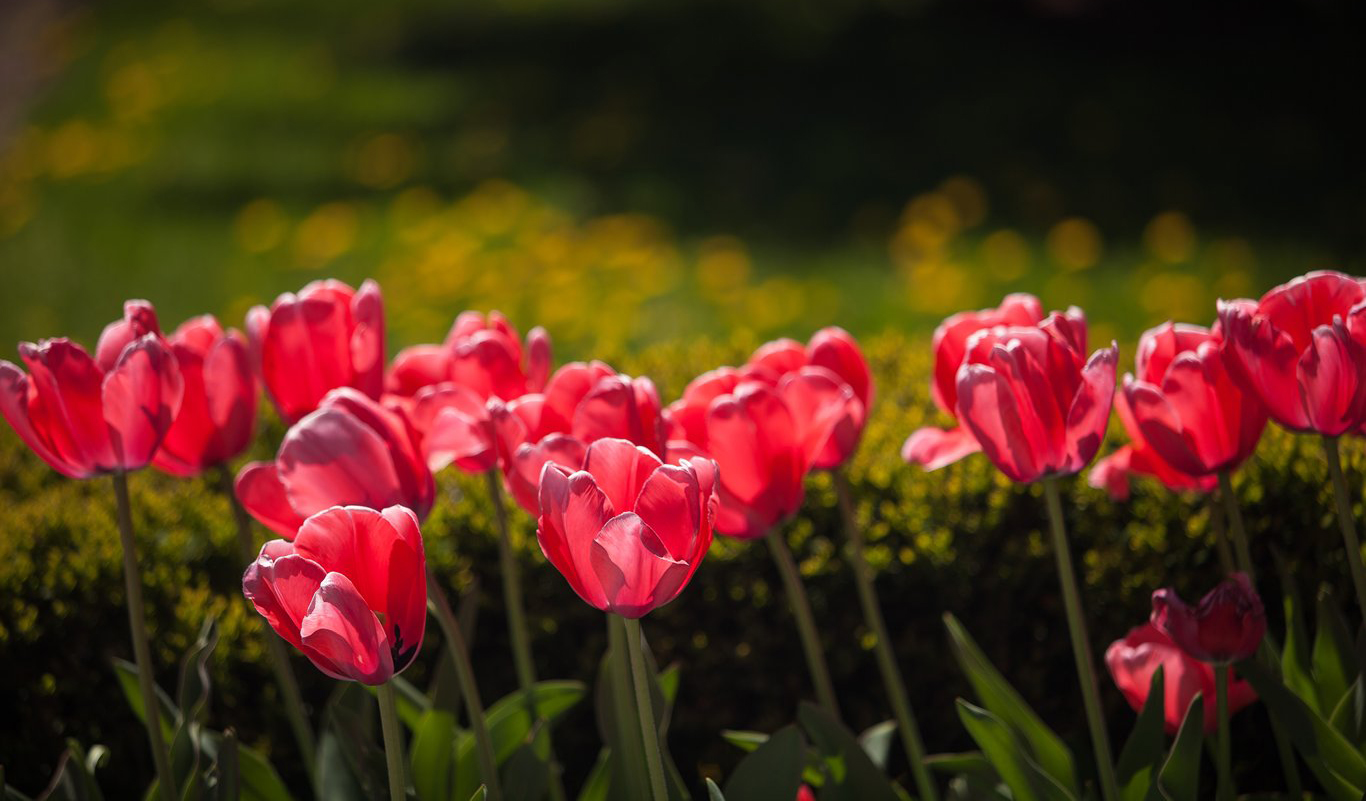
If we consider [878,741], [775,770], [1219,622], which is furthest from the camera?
[878,741]

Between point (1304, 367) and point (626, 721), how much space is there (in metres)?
0.93

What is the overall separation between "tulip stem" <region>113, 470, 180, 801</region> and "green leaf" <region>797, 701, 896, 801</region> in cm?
83

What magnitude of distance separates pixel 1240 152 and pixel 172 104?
682 cm

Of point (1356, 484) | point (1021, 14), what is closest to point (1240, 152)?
point (1021, 14)

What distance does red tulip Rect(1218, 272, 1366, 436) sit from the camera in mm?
1465

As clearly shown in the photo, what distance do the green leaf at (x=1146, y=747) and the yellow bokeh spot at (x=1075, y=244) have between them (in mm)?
4237

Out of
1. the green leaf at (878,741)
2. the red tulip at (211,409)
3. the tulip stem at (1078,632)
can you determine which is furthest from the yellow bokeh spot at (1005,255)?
the red tulip at (211,409)

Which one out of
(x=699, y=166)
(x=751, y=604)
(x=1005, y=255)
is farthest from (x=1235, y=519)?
(x=699, y=166)

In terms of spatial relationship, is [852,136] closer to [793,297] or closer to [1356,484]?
[793,297]

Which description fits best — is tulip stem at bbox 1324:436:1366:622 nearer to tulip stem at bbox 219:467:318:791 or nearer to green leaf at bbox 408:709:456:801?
green leaf at bbox 408:709:456:801

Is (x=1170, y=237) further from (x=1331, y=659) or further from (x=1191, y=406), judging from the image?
(x=1191, y=406)

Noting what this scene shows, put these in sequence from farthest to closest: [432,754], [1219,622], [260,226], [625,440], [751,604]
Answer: [260,226] → [751,604] → [432,754] → [1219,622] → [625,440]

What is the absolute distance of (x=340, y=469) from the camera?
4.91ft

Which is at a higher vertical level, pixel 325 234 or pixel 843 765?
pixel 325 234
